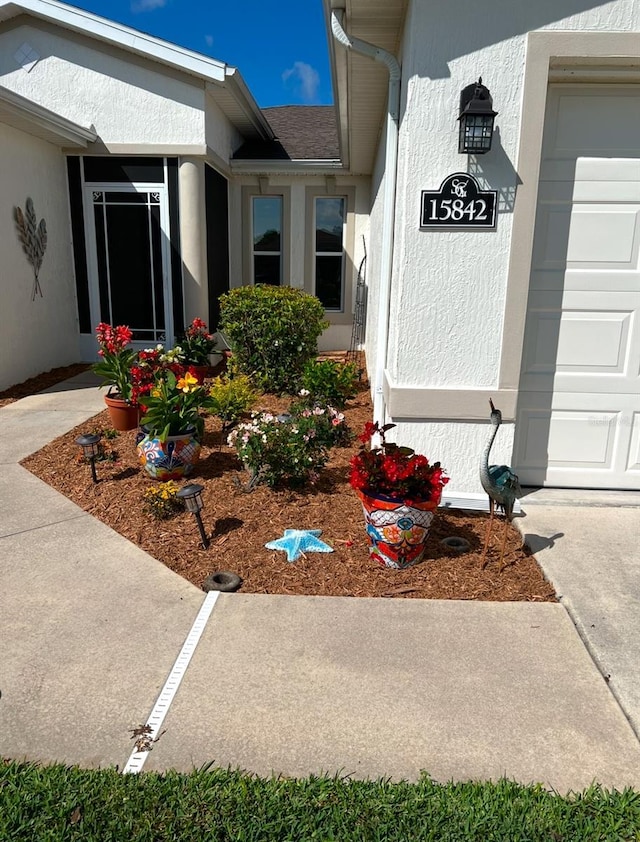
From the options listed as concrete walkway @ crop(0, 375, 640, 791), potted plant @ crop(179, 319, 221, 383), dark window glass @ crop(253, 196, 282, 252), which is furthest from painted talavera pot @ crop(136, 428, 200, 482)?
dark window glass @ crop(253, 196, 282, 252)

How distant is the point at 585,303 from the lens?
14.8ft

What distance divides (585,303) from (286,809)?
12.5 ft

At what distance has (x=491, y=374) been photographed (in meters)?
4.41

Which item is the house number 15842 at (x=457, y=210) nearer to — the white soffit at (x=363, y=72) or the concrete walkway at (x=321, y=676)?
the white soffit at (x=363, y=72)

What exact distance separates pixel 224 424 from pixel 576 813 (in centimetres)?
491

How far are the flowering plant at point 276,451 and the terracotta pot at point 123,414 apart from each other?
173cm

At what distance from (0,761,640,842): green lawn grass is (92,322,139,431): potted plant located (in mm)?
4189

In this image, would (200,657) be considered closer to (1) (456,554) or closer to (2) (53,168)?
(1) (456,554)

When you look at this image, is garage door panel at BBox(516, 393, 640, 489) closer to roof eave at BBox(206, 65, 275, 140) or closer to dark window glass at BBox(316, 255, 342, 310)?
roof eave at BBox(206, 65, 275, 140)

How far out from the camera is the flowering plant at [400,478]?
3666 millimetres

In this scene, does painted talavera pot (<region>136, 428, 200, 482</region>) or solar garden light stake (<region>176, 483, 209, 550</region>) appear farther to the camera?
painted talavera pot (<region>136, 428, 200, 482</region>)

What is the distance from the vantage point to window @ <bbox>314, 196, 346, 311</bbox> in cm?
1216

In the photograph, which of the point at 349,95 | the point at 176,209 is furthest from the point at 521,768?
the point at 176,209

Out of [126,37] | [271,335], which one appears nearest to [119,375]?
[271,335]
